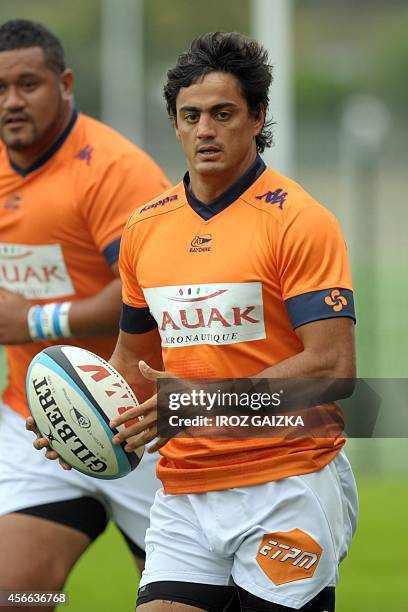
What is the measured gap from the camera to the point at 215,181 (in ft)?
15.4

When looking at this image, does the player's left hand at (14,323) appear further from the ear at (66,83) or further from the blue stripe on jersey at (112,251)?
the ear at (66,83)

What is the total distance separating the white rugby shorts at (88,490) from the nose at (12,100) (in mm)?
1592

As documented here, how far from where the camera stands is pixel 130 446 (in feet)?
15.4

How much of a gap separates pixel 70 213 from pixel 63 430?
150cm

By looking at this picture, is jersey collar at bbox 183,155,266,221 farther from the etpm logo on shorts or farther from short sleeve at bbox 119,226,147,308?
the etpm logo on shorts

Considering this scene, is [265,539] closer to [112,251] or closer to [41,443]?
[41,443]

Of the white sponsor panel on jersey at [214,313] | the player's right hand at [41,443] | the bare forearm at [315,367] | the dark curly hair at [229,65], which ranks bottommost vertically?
the player's right hand at [41,443]

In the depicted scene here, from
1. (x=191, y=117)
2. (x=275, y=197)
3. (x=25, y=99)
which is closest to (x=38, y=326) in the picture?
(x=25, y=99)

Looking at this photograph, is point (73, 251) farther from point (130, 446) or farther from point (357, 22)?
point (357, 22)

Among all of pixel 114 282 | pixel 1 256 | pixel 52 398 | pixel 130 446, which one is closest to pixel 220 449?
pixel 130 446

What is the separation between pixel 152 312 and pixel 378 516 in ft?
17.7

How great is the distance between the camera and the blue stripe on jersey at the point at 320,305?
14.2 ft

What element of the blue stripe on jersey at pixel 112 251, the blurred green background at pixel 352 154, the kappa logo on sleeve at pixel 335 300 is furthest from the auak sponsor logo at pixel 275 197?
the blurred green background at pixel 352 154

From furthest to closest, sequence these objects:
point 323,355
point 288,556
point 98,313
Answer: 1. point 98,313
2. point 288,556
3. point 323,355
